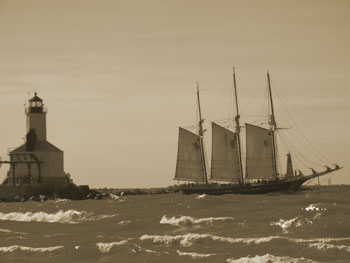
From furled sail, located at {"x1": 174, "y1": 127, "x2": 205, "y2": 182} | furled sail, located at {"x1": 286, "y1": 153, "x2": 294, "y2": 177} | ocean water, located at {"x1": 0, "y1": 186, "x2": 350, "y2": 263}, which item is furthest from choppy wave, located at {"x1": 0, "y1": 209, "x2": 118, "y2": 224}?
furled sail, located at {"x1": 286, "y1": 153, "x2": 294, "y2": 177}

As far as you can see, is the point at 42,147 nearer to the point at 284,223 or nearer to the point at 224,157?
the point at 224,157

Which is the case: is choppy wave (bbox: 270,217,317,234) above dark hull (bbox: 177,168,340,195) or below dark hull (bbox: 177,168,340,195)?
below

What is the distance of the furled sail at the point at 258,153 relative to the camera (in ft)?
311

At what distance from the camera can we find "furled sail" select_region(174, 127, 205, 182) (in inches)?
3932

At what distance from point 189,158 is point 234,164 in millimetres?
5359

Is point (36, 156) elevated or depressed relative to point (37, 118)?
depressed

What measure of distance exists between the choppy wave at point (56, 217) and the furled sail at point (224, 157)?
126 feet

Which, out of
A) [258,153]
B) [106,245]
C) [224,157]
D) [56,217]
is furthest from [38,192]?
[106,245]

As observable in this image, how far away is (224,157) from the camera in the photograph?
320 feet

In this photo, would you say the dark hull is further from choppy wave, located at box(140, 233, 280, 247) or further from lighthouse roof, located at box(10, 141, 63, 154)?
choppy wave, located at box(140, 233, 280, 247)

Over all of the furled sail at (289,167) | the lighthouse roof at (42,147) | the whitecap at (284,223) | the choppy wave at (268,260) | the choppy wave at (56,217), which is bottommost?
the choppy wave at (268,260)

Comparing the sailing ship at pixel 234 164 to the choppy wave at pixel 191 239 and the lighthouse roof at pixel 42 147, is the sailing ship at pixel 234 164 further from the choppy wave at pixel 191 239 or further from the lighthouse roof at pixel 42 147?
the choppy wave at pixel 191 239

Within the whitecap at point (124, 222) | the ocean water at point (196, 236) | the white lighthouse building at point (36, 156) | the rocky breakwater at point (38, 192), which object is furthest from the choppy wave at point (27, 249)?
the white lighthouse building at point (36, 156)

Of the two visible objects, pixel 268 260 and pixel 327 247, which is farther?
pixel 327 247
